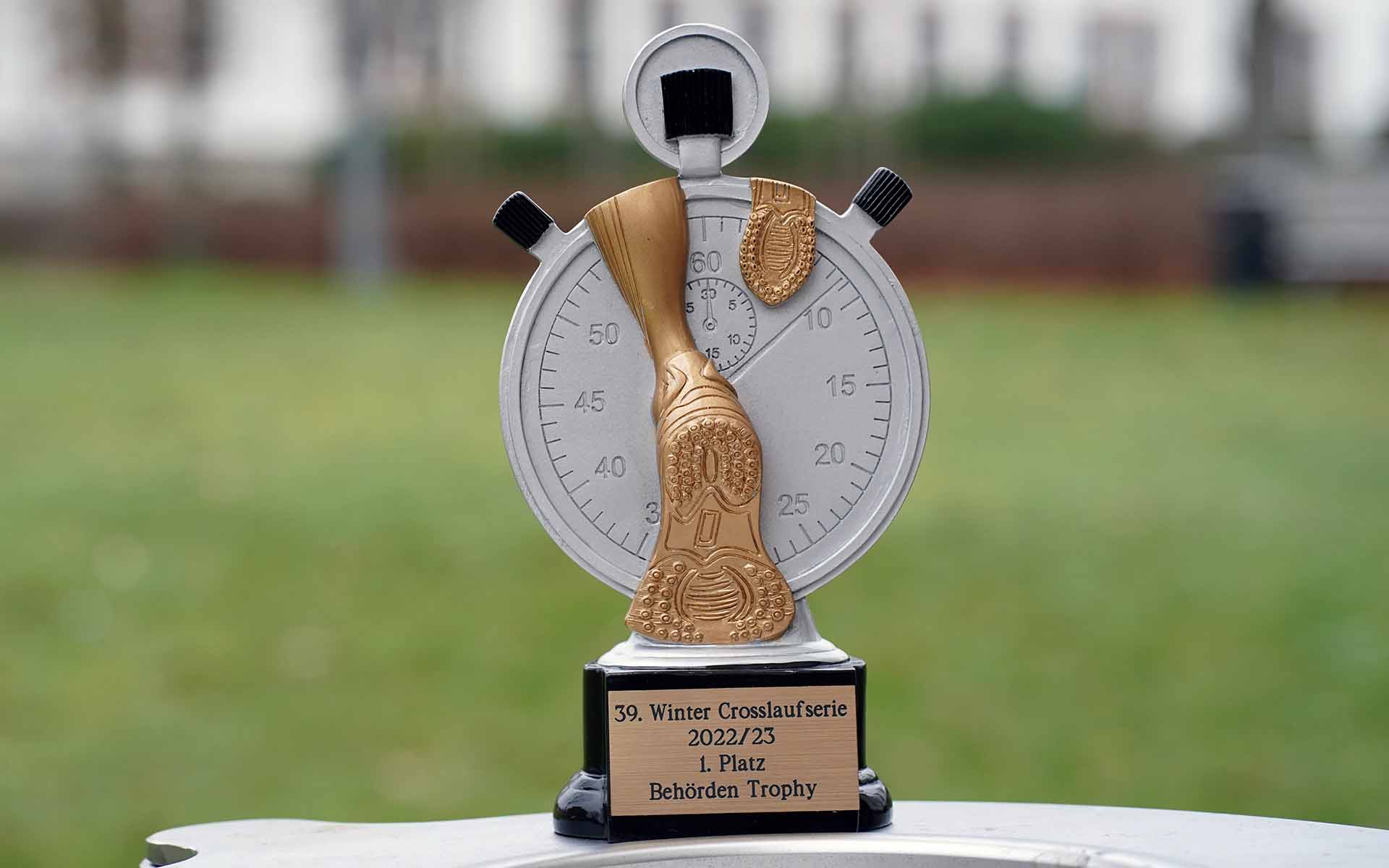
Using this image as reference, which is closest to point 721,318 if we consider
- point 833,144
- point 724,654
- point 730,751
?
point 724,654

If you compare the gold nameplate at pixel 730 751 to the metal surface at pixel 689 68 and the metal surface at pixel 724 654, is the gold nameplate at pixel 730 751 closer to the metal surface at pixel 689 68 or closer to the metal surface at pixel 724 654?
the metal surface at pixel 724 654

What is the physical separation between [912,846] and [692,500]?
42 cm

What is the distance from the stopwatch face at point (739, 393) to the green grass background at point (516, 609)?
2.25 meters

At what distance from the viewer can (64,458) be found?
6418 mm

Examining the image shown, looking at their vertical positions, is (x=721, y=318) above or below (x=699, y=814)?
above

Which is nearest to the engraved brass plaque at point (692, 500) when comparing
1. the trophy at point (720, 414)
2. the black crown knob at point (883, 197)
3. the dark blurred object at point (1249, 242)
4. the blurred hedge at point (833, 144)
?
the trophy at point (720, 414)

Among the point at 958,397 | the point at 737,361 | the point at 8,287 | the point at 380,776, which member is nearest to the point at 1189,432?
the point at 958,397

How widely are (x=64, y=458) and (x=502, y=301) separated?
6003 mm

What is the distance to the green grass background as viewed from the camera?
4031 millimetres

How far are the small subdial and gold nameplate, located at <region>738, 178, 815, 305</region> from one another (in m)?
0.03

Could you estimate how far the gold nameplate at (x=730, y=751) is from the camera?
1724 millimetres

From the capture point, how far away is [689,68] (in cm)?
182

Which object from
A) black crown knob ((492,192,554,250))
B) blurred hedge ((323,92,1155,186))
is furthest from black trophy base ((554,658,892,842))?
blurred hedge ((323,92,1155,186))

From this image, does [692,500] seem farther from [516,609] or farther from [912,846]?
[516,609]
